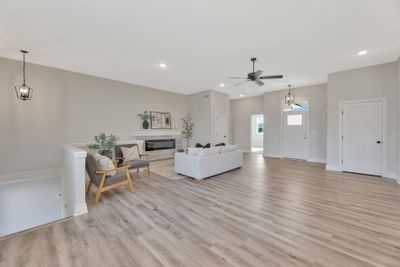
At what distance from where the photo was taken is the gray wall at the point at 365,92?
4453 mm

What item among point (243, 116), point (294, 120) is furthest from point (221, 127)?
point (294, 120)

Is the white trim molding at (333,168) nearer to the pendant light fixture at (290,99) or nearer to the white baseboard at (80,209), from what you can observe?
the pendant light fixture at (290,99)

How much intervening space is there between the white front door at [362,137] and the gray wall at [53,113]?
715 cm

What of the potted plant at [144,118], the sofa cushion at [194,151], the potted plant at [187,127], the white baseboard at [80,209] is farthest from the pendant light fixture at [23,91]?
the potted plant at [187,127]

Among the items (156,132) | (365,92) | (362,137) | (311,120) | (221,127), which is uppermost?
(365,92)

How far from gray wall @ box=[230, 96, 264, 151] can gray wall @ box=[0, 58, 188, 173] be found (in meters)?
5.68

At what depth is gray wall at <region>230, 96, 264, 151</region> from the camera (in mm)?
8962

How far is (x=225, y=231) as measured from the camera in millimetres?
2266

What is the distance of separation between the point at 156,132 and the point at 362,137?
6.83m

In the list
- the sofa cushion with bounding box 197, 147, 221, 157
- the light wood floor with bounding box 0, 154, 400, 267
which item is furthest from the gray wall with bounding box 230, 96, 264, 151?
the light wood floor with bounding box 0, 154, 400, 267

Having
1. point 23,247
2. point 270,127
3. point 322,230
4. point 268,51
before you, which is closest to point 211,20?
point 268,51

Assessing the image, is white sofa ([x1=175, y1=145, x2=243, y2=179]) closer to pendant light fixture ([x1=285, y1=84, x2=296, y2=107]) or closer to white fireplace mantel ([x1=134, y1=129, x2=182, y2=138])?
white fireplace mantel ([x1=134, y1=129, x2=182, y2=138])

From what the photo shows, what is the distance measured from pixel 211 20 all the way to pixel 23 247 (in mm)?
3881

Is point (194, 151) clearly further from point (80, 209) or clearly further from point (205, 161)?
point (80, 209)
